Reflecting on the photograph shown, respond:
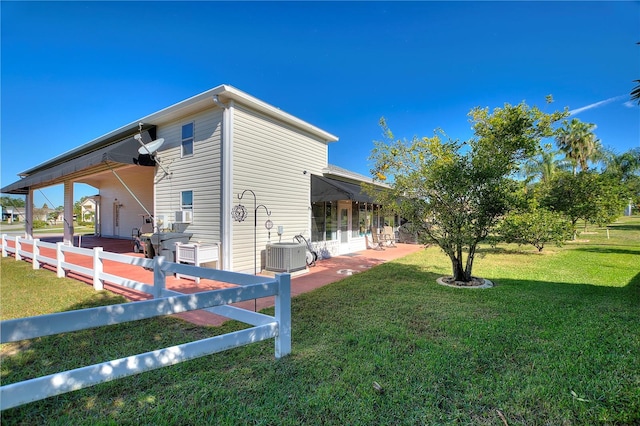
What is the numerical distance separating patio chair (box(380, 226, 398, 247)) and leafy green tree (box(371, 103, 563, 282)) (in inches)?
328

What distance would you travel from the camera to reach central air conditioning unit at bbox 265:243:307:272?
327 inches

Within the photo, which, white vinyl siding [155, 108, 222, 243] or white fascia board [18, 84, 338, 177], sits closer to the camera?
Result: white fascia board [18, 84, 338, 177]

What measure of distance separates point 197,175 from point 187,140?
136cm

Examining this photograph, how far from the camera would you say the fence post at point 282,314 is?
3.29 meters

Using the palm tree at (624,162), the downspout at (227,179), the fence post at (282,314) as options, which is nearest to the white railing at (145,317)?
the fence post at (282,314)

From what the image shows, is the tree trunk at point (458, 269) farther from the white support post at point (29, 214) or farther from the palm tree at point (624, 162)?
the palm tree at point (624, 162)

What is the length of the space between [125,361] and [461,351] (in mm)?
3720

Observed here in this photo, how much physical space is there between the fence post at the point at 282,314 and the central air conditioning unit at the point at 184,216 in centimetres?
680

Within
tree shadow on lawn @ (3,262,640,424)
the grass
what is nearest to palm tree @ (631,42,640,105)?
tree shadow on lawn @ (3,262,640,424)

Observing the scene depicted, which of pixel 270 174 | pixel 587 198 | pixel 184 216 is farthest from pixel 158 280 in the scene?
pixel 587 198

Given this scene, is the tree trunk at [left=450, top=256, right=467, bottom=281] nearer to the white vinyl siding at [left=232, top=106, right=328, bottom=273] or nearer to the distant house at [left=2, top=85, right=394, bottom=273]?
the distant house at [left=2, top=85, right=394, bottom=273]

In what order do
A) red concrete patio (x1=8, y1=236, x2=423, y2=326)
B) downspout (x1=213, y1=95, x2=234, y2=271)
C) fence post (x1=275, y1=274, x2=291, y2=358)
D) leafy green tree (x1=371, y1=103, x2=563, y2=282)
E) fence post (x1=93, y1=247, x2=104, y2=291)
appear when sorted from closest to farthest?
fence post (x1=275, y1=274, x2=291, y2=358), red concrete patio (x1=8, y1=236, x2=423, y2=326), leafy green tree (x1=371, y1=103, x2=563, y2=282), fence post (x1=93, y1=247, x2=104, y2=291), downspout (x1=213, y1=95, x2=234, y2=271)

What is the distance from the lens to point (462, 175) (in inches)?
244

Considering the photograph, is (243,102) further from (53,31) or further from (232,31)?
(53,31)
